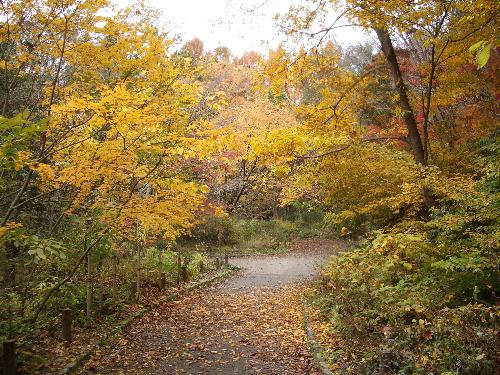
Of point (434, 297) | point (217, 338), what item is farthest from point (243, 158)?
point (434, 297)

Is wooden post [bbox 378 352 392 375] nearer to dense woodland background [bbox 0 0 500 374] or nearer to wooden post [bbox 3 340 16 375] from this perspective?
dense woodland background [bbox 0 0 500 374]

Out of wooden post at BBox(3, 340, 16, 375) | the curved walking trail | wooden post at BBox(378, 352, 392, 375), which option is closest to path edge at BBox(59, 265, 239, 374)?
the curved walking trail

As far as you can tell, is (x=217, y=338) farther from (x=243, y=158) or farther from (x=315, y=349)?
(x=243, y=158)

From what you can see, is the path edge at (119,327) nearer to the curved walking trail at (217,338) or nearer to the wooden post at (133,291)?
the curved walking trail at (217,338)

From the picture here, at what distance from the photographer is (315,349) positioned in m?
6.64

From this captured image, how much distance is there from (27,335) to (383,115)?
12.9m

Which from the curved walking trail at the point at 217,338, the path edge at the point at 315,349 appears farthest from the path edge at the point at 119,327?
the path edge at the point at 315,349

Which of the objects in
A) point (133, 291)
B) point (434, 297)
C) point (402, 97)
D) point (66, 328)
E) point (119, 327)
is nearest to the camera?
point (434, 297)

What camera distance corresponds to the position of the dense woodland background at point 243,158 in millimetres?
5336

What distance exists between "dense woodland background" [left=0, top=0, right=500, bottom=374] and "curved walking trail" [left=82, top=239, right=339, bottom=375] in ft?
2.83

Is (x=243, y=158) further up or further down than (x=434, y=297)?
further up

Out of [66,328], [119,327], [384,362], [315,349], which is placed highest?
[384,362]

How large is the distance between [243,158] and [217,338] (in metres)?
3.65

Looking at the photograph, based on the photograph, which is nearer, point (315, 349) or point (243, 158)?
point (315, 349)
